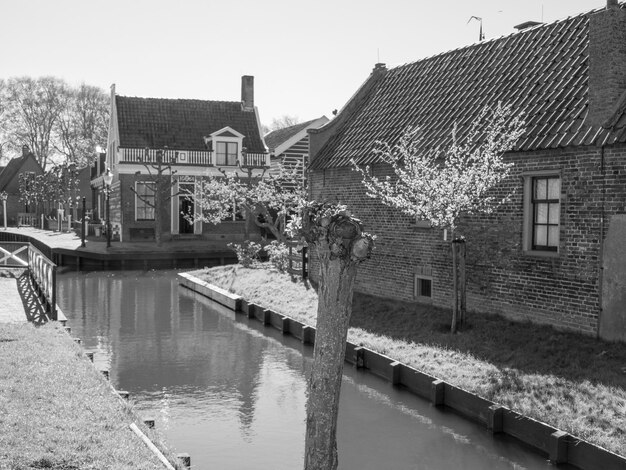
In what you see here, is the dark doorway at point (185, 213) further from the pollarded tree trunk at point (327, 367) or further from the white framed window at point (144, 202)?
the pollarded tree trunk at point (327, 367)

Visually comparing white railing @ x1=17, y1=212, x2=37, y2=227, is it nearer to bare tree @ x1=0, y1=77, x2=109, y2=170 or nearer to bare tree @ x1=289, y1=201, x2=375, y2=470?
bare tree @ x1=0, y1=77, x2=109, y2=170

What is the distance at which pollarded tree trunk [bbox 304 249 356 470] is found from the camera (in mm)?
5820

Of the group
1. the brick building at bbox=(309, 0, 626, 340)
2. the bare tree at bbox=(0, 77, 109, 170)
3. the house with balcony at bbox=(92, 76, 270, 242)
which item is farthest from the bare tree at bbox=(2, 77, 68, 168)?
the brick building at bbox=(309, 0, 626, 340)

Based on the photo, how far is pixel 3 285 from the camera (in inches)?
826

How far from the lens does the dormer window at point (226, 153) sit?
133 ft

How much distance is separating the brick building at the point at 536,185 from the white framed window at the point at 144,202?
846 inches

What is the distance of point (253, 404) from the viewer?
12.2 m

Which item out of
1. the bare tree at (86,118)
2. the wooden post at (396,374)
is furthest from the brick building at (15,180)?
the wooden post at (396,374)

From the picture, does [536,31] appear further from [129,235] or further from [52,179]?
[52,179]

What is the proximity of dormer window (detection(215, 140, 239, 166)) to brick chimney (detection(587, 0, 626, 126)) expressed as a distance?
96.2ft

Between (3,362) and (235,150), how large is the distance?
102 feet

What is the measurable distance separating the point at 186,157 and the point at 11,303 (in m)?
23.1

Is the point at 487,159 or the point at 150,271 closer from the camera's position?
the point at 487,159

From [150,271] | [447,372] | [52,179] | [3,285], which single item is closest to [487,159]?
[447,372]
